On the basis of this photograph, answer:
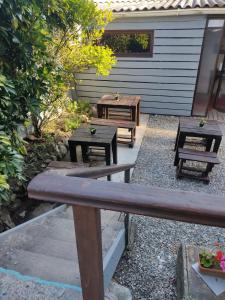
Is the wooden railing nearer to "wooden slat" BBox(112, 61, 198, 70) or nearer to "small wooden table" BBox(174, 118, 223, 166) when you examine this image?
"small wooden table" BBox(174, 118, 223, 166)

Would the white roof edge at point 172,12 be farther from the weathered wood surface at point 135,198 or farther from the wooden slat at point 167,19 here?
the weathered wood surface at point 135,198

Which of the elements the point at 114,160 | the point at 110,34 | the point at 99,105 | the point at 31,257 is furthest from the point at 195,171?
the point at 110,34

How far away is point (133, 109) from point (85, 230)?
4361 mm

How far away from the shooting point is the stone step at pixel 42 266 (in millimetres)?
1513

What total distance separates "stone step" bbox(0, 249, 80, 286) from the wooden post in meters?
0.67

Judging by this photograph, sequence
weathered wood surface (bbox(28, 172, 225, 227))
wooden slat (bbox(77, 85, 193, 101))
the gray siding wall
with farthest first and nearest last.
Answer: wooden slat (bbox(77, 85, 193, 101))
the gray siding wall
weathered wood surface (bbox(28, 172, 225, 227))

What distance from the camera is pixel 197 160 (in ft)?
11.3

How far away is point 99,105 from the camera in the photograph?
488 centimetres

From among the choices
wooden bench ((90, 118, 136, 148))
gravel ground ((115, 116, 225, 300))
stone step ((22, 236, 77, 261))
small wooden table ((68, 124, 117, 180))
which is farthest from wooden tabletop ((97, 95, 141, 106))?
stone step ((22, 236, 77, 261))

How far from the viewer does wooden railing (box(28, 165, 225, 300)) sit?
0.60 meters

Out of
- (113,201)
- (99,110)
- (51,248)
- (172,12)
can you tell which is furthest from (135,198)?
(172,12)

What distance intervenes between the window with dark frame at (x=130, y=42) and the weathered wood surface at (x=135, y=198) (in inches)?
218

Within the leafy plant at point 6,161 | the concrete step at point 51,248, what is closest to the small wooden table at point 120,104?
the concrete step at point 51,248

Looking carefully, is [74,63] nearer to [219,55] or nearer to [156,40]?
[156,40]
